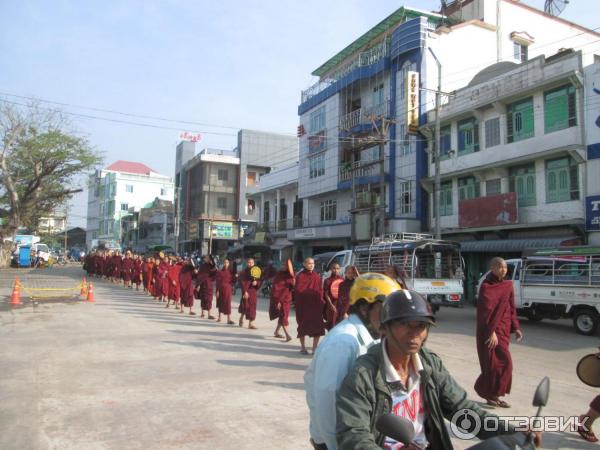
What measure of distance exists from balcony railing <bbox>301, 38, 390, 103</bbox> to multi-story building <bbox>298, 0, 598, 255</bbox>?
0.10 meters

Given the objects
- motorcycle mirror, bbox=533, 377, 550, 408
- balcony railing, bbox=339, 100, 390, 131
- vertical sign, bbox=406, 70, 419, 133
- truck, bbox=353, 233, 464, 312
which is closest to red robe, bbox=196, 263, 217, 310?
truck, bbox=353, 233, 464, 312

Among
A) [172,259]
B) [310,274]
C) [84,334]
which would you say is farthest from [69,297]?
[310,274]

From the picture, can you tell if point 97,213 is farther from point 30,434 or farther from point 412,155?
point 30,434

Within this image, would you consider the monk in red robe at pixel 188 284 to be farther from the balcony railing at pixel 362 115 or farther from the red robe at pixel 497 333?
the balcony railing at pixel 362 115

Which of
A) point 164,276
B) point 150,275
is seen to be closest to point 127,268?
point 150,275

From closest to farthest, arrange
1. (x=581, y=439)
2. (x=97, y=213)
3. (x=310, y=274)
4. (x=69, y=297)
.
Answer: (x=581, y=439) < (x=310, y=274) < (x=69, y=297) < (x=97, y=213)

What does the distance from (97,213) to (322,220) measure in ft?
215

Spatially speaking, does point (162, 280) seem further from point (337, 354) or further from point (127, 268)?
point (337, 354)

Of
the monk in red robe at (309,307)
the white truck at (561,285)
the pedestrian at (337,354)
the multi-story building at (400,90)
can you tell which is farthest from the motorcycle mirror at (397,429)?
the multi-story building at (400,90)

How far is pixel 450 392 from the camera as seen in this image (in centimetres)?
218

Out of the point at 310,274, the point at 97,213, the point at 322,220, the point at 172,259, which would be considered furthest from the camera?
the point at 97,213

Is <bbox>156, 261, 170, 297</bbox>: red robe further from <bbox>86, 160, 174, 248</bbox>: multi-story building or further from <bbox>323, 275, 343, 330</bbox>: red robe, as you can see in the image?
<bbox>86, 160, 174, 248</bbox>: multi-story building

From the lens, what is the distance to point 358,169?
2839 centimetres

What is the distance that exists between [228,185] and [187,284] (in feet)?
127
